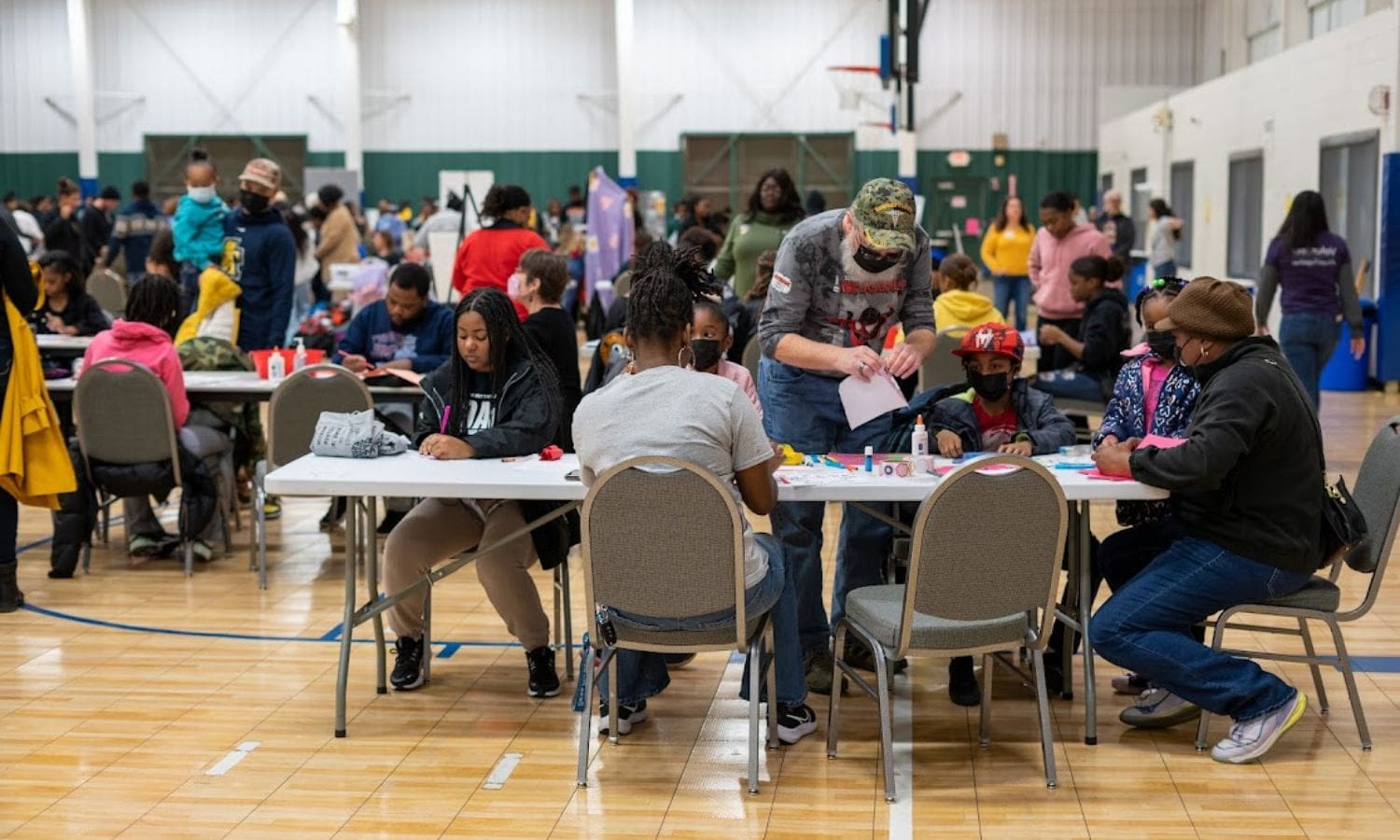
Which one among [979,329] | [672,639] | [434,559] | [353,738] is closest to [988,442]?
[979,329]

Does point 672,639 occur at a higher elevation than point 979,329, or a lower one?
lower

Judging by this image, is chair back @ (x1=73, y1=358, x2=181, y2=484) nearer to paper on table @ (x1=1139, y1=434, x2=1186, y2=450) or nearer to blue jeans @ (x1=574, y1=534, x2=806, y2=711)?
blue jeans @ (x1=574, y1=534, x2=806, y2=711)

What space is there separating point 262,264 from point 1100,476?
4.62m

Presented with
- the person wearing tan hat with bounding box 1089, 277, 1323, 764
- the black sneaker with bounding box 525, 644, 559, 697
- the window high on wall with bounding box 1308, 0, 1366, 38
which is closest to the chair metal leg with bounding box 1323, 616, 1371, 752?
the person wearing tan hat with bounding box 1089, 277, 1323, 764

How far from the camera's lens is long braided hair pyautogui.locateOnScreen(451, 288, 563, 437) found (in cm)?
442

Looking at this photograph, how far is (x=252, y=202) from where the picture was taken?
727cm

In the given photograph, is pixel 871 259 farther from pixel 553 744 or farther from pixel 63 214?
pixel 63 214

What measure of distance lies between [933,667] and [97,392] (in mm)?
3237

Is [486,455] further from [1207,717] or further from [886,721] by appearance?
[1207,717]

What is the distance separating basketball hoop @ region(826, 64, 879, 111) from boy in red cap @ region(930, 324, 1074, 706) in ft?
59.5

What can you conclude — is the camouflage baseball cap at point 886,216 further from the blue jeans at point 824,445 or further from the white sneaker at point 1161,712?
the white sneaker at point 1161,712

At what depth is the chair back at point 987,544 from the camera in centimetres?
343

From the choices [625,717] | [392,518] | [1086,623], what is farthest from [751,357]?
[1086,623]

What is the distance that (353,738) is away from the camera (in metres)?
4.07
